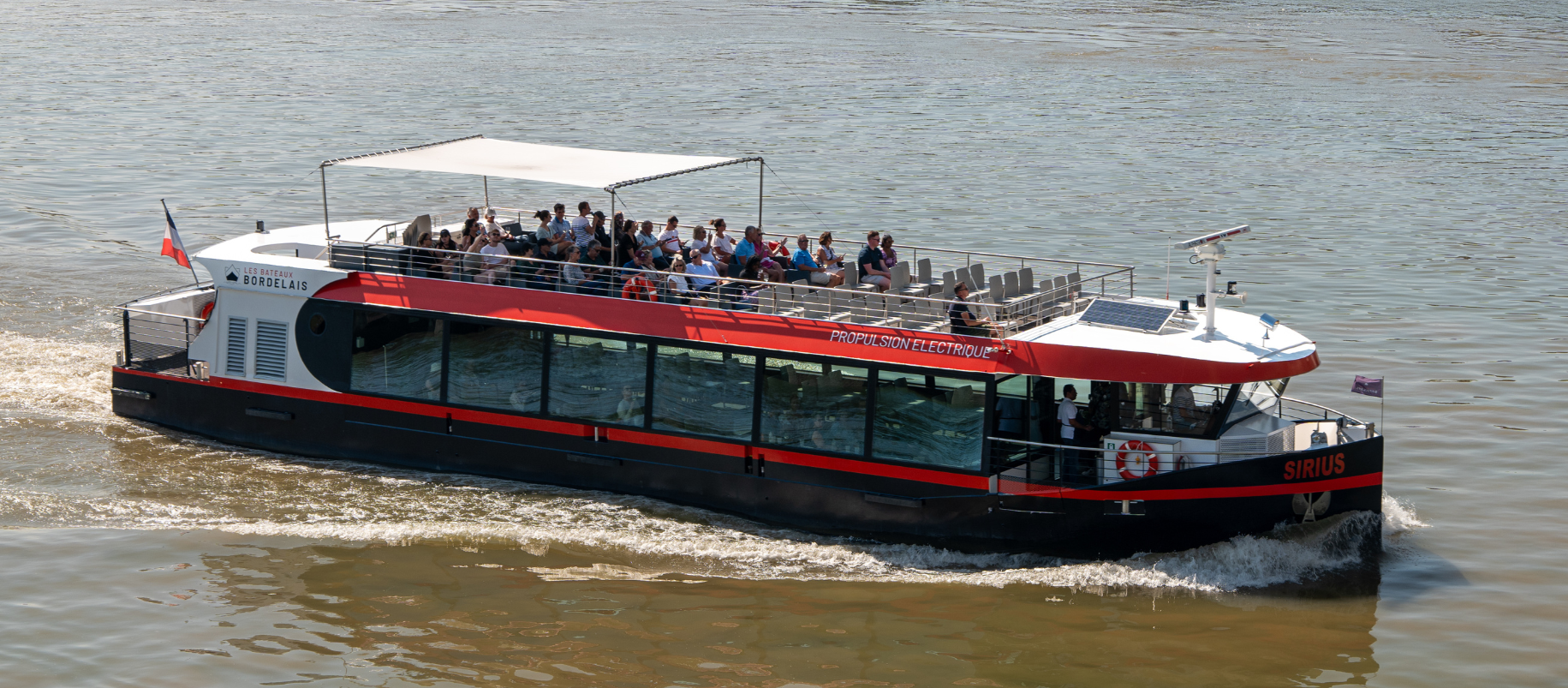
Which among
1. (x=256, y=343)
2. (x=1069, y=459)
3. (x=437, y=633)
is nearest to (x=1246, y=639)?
(x=1069, y=459)

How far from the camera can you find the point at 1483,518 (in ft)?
58.6

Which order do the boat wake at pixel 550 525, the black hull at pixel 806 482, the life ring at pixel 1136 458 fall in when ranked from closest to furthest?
the black hull at pixel 806 482 < the life ring at pixel 1136 458 < the boat wake at pixel 550 525

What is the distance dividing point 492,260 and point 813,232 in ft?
51.7

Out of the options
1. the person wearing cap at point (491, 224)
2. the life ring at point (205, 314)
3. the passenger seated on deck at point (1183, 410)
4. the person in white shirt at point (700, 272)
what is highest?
the person wearing cap at point (491, 224)

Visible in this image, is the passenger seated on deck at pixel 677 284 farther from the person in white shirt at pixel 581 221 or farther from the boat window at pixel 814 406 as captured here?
the person in white shirt at pixel 581 221

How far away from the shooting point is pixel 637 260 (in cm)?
1806

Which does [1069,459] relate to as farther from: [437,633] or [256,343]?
[256,343]

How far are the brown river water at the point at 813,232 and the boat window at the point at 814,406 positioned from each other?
127 cm

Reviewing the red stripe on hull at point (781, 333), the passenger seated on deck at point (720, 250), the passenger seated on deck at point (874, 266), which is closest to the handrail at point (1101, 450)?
the red stripe on hull at point (781, 333)

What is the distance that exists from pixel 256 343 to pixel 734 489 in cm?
686

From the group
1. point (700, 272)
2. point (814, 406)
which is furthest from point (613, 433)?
point (814, 406)

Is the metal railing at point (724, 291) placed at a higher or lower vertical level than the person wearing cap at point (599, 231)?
lower

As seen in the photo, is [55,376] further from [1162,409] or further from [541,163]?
[1162,409]

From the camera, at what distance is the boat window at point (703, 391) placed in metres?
16.7
